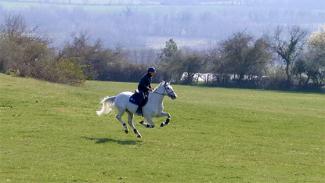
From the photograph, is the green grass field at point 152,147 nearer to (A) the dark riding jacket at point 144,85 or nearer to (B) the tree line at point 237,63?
(A) the dark riding jacket at point 144,85

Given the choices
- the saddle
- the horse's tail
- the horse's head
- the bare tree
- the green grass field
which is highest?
the bare tree

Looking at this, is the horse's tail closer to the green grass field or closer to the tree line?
the green grass field

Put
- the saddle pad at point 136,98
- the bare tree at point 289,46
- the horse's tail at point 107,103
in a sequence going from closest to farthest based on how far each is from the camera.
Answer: the saddle pad at point 136,98 < the horse's tail at point 107,103 < the bare tree at point 289,46

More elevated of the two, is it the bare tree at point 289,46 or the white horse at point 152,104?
the bare tree at point 289,46

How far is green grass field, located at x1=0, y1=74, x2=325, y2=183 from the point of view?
18953 mm

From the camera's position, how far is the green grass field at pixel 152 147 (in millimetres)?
18953

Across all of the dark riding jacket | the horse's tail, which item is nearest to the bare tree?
the horse's tail

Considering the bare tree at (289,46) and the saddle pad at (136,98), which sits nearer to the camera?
the saddle pad at (136,98)

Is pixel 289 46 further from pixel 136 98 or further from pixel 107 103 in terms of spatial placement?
pixel 136 98

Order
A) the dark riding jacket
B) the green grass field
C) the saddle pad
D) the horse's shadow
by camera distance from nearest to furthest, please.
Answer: the green grass field < the horse's shadow < the dark riding jacket < the saddle pad

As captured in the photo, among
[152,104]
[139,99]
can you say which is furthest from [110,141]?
[152,104]

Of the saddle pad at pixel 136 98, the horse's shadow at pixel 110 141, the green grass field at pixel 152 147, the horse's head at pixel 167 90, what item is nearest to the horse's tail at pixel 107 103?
the green grass field at pixel 152 147

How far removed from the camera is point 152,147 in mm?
24172

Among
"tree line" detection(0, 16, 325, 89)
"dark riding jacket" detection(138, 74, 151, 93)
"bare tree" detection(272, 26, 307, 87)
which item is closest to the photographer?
"dark riding jacket" detection(138, 74, 151, 93)
